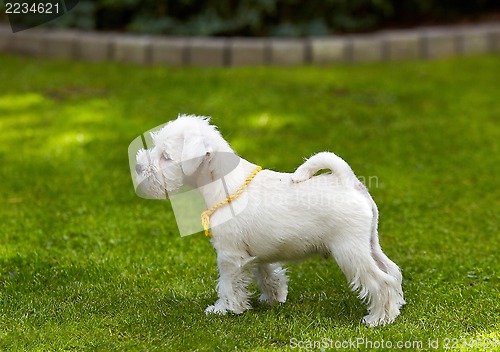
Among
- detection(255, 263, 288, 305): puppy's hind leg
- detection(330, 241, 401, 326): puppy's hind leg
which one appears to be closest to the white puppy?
detection(330, 241, 401, 326): puppy's hind leg

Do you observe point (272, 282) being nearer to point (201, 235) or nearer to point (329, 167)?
point (329, 167)

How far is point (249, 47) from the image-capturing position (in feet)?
34.2

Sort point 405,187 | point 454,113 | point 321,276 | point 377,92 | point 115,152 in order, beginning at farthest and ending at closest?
1. point 377,92
2. point 454,113
3. point 115,152
4. point 405,187
5. point 321,276

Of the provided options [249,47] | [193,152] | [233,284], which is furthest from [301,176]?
[249,47]

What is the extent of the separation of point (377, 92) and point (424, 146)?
1.69 m

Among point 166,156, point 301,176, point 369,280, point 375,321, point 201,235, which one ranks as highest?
point 166,156

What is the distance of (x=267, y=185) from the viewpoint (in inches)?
172

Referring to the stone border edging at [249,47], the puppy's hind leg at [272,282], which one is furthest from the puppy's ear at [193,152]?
the stone border edging at [249,47]

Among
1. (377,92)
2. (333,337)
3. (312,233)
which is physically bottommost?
(377,92)

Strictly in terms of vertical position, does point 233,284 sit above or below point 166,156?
below

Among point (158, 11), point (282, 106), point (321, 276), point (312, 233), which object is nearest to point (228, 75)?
point (282, 106)

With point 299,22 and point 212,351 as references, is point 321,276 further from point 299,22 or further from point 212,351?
point 299,22

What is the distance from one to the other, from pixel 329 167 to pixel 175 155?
0.84 m

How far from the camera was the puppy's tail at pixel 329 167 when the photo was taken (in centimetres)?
425
